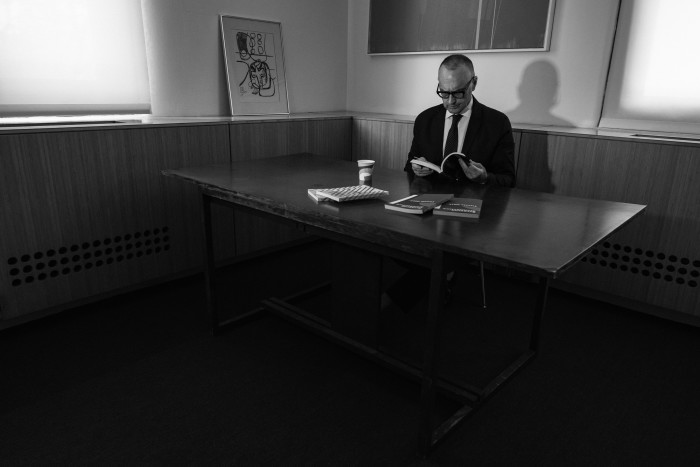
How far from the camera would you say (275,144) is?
3467mm

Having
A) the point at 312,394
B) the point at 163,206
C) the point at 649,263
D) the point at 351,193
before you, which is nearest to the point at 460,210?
the point at 351,193

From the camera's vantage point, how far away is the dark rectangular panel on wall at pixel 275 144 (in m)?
3.31

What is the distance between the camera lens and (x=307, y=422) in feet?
6.39

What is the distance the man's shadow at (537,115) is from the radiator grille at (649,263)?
49cm

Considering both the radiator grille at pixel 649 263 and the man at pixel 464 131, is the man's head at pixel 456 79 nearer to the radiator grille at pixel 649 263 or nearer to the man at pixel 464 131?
the man at pixel 464 131

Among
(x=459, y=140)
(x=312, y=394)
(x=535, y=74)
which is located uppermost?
(x=535, y=74)

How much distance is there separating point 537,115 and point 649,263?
1230 millimetres

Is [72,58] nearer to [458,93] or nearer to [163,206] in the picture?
[163,206]

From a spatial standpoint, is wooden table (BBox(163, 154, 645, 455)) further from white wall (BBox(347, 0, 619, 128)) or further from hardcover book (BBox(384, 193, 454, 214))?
white wall (BBox(347, 0, 619, 128))

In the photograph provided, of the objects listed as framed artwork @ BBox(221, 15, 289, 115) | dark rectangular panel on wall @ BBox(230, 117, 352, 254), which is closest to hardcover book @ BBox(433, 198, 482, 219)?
dark rectangular panel on wall @ BBox(230, 117, 352, 254)

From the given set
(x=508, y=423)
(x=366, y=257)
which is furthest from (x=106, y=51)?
(x=508, y=423)

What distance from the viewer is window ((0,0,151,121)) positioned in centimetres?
274

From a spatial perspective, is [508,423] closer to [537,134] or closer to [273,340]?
[273,340]

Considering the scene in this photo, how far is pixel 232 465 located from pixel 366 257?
95cm
